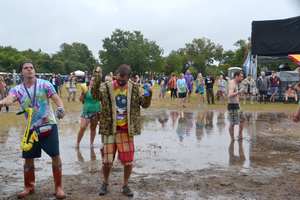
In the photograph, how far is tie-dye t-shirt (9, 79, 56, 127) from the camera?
646cm

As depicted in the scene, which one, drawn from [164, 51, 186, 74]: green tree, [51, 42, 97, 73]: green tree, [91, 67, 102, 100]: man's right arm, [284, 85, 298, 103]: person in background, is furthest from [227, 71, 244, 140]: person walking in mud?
[51, 42, 97, 73]: green tree

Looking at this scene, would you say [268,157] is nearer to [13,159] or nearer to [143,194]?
[143,194]

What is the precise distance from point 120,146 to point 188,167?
2.44 meters

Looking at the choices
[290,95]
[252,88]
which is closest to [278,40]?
[252,88]

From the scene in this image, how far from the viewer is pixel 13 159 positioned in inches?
375

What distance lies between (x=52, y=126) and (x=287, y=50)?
70.5 ft

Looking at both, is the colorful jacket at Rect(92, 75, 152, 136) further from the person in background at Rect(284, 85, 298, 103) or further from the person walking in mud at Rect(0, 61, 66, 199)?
the person in background at Rect(284, 85, 298, 103)

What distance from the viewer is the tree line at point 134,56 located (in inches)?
3721

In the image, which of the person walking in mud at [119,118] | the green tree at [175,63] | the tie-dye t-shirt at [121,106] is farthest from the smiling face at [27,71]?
the green tree at [175,63]

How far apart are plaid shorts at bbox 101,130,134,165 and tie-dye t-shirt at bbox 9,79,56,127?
0.77 meters

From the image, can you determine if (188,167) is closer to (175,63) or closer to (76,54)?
(175,63)

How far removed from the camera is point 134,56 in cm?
11162

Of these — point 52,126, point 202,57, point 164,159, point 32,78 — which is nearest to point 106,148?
point 52,126

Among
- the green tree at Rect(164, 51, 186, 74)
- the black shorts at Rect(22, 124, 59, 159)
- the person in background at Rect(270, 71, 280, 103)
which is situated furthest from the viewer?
the green tree at Rect(164, 51, 186, 74)
